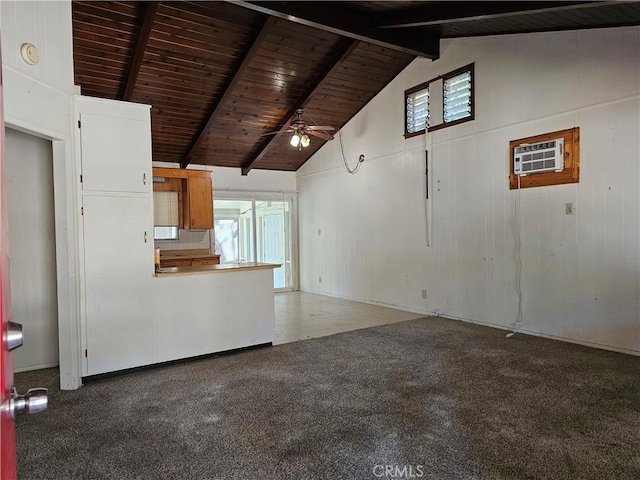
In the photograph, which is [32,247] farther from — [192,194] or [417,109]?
[417,109]

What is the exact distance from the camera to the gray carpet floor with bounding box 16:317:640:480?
217 centimetres

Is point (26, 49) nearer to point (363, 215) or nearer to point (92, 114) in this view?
point (92, 114)

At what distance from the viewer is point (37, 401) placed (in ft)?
2.72

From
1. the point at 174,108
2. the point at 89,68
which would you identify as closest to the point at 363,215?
the point at 174,108

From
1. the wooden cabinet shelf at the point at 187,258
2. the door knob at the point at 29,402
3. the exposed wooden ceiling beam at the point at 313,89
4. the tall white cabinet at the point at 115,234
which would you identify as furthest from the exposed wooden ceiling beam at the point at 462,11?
the wooden cabinet shelf at the point at 187,258

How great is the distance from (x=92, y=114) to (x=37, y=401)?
125 inches

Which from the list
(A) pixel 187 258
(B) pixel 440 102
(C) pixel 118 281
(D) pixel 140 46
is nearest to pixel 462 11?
(B) pixel 440 102

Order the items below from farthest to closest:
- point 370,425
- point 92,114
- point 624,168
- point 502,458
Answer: point 624,168, point 92,114, point 370,425, point 502,458

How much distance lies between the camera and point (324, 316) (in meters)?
6.14

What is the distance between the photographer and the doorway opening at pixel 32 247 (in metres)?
3.73

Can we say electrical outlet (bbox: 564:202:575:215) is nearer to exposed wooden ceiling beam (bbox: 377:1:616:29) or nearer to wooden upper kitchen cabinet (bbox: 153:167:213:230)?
exposed wooden ceiling beam (bbox: 377:1:616:29)

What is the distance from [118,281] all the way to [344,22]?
3.61 meters

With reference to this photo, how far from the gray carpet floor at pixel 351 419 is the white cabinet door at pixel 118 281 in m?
0.24

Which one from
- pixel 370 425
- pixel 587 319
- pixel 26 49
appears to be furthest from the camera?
pixel 587 319
